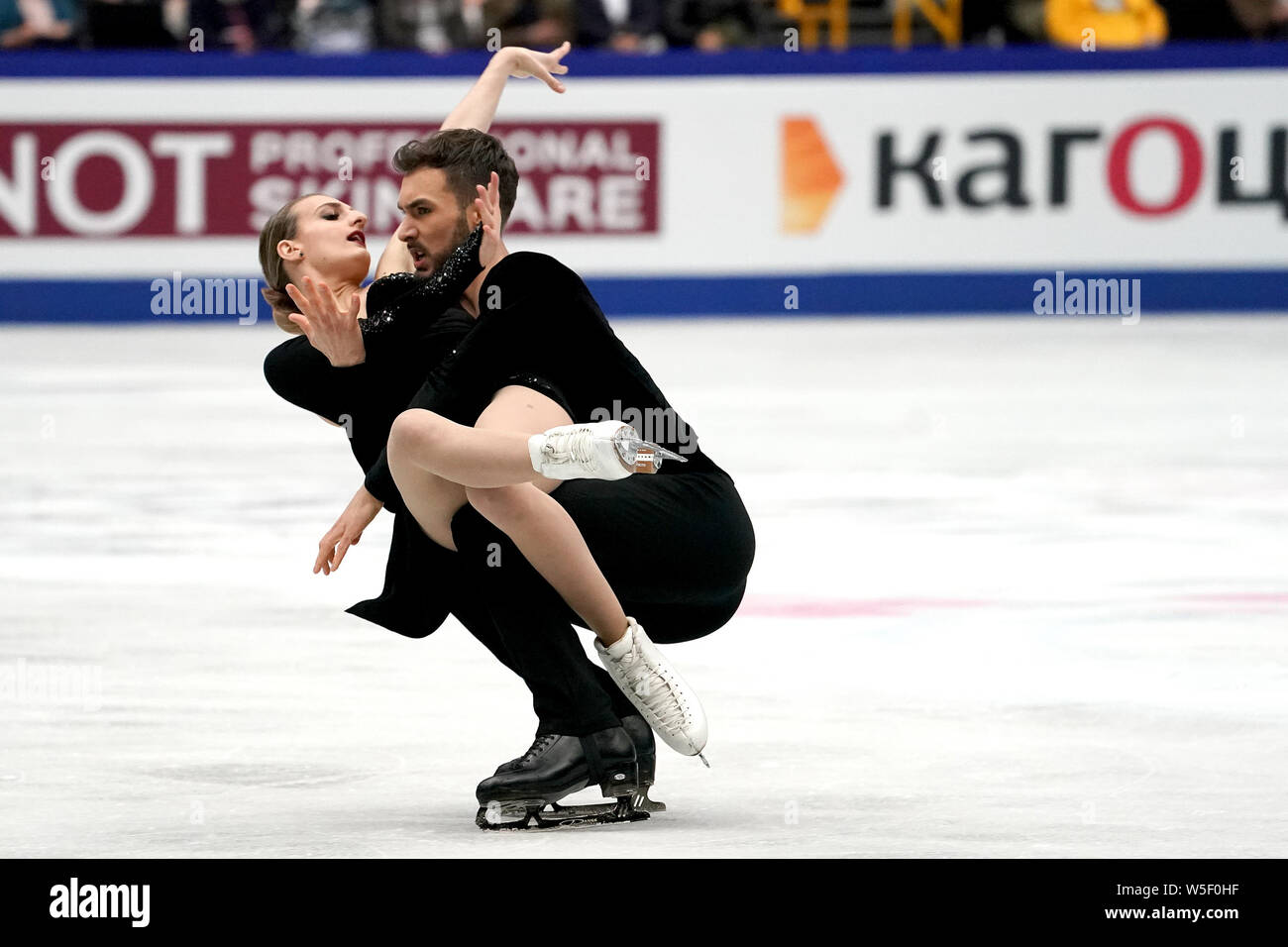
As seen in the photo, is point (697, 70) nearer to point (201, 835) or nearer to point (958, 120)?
point (958, 120)

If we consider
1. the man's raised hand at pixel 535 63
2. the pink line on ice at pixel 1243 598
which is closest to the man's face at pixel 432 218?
the man's raised hand at pixel 535 63

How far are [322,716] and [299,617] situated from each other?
1071 millimetres

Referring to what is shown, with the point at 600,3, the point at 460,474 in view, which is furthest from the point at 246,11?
the point at 460,474

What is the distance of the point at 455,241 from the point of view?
4.14m

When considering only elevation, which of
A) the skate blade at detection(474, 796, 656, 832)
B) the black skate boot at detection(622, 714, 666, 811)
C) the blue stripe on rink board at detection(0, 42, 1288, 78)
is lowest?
the skate blade at detection(474, 796, 656, 832)

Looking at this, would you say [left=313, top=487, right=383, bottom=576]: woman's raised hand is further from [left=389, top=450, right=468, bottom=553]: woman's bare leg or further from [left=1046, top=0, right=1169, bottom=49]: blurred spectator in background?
[left=1046, top=0, right=1169, bottom=49]: blurred spectator in background

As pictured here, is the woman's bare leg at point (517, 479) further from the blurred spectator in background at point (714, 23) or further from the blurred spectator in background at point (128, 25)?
the blurred spectator in background at point (714, 23)

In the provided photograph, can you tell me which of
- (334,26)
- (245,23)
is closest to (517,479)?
(334,26)

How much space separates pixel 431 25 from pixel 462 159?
9705mm

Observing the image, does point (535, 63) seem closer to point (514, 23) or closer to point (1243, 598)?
point (1243, 598)

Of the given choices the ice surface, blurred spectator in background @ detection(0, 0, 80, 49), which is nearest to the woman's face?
the ice surface

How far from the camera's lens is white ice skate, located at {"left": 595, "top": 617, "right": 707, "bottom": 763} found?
4.07 m

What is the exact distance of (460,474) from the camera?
3811 millimetres

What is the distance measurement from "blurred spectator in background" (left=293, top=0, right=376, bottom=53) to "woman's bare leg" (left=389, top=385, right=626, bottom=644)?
9.97 metres
